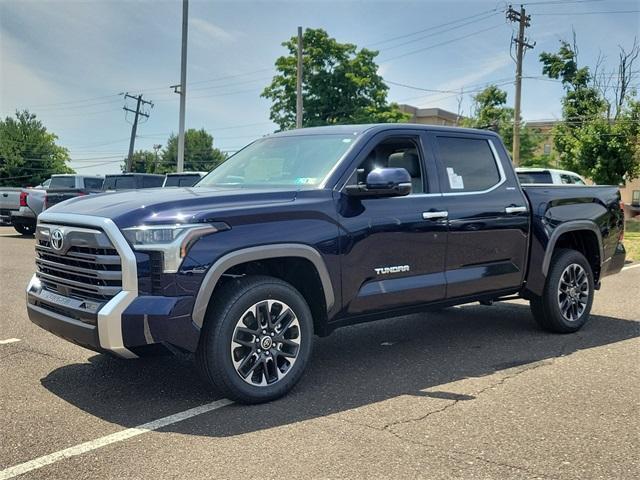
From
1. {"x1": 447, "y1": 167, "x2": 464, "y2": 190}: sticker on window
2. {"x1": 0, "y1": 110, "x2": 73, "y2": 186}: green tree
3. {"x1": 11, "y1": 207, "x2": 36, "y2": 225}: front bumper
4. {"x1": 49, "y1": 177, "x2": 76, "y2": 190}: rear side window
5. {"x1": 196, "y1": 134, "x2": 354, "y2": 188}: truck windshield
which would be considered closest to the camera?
{"x1": 196, "y1": 134, "x2": 354, "y2": 188}: truck windshield

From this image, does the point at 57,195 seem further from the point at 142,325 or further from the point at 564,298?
the point at 142,325

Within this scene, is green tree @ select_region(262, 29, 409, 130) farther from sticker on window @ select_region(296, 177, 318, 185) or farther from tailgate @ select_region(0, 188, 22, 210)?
sticker on window @ select_region(296, 177, 318, 185)

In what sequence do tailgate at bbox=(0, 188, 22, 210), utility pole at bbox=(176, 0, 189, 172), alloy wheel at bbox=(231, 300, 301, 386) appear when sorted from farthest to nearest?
1. utility pole at bbox=(176, 0, 189, 172)
2. tailgate at bbox=(0, 188, 22, 210)
3. alloy wheel at bbox=(231, 300, 301, 386)

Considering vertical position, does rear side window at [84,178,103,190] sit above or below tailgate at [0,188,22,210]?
above

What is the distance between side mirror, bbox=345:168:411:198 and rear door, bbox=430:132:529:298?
2.54ft

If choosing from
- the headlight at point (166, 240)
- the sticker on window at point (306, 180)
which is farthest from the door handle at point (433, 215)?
the headlight at point (166, 240)

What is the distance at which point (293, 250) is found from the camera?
4227mm

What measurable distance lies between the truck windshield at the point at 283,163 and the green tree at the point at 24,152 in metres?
62.2

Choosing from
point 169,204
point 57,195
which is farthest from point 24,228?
point 169,204

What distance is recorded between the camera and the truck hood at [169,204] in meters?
3.85

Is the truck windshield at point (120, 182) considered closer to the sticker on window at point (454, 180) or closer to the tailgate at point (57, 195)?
the tailgate at point (57, 195)

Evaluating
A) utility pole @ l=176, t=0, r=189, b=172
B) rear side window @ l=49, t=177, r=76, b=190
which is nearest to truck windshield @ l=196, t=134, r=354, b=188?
rear side window @ l=49, t=177, r=76, b=190

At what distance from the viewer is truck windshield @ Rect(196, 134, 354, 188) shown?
482cm

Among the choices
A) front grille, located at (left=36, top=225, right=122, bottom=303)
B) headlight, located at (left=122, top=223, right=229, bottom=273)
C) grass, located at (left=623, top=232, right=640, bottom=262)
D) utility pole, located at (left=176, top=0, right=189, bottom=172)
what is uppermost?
utility pole, located at (left=176, top=0, right=189, bottom=172)
